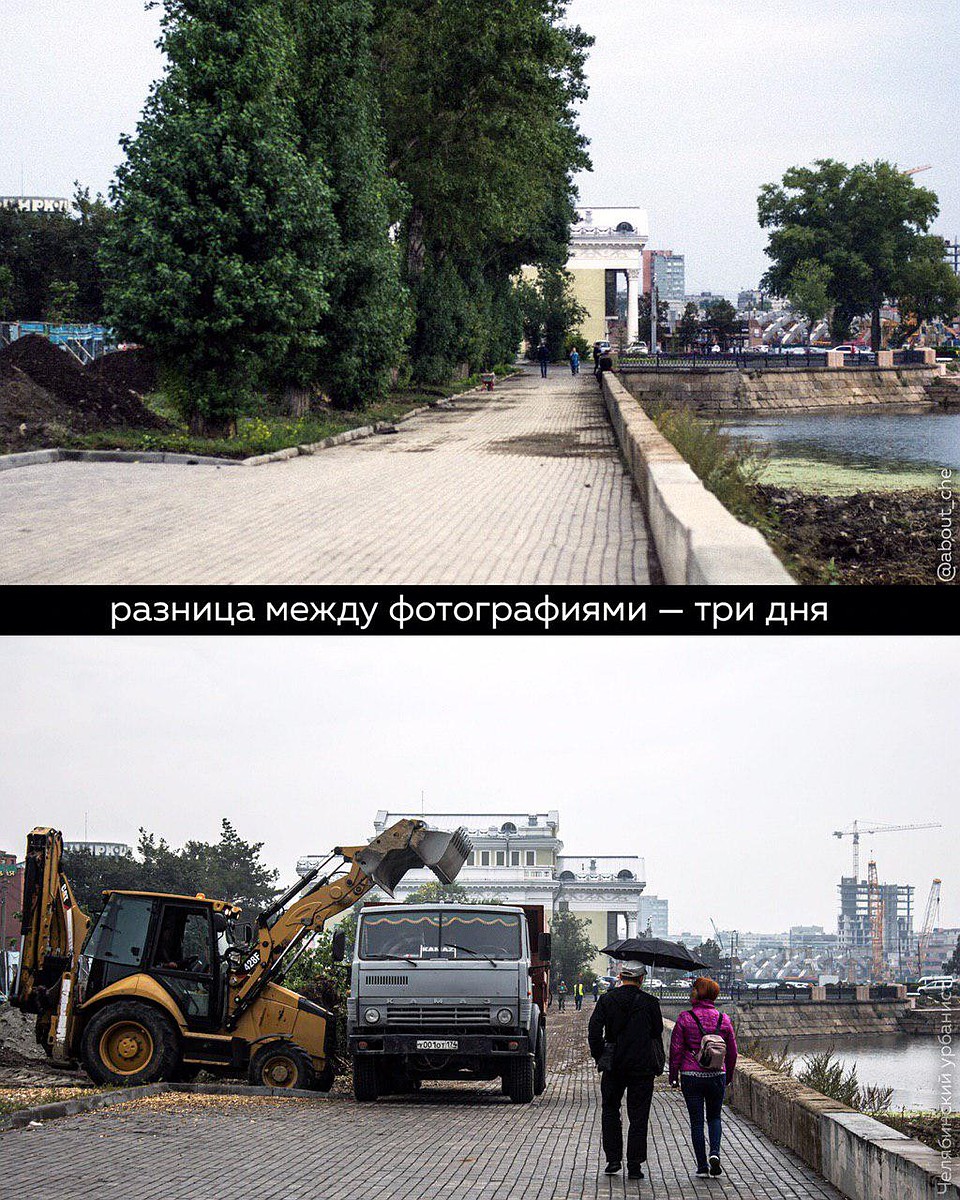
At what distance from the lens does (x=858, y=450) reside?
34.9m

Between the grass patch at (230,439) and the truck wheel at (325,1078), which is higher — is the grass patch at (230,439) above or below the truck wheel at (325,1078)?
above

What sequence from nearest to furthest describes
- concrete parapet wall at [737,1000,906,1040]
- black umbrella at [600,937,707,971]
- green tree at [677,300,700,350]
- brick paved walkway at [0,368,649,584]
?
black umbrella at [600,937,707,971] < brick paved walkway at [0,368,649,584] < concrete parapet wall at [737,1000,906,1040] < green tree at [677,300,700,350]

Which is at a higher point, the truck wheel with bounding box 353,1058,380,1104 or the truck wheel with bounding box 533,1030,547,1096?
the truck wheel with bounding box 353,1058,380,1104

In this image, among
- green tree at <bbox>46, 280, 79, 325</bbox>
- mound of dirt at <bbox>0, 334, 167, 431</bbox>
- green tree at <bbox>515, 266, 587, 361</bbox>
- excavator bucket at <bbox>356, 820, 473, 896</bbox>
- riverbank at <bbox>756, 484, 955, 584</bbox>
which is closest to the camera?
riverbank at <bbox>756, 484, 955, 584</bbox>

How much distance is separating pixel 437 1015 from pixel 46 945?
13.6 feet

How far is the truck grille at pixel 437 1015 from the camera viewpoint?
544 inches

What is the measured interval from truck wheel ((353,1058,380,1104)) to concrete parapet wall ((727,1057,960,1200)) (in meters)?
3.66

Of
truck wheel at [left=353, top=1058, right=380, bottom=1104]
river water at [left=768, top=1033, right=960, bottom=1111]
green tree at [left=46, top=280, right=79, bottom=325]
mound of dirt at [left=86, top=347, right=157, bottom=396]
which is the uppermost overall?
green tree at [left=46, top=280, right=79, bottom=325]

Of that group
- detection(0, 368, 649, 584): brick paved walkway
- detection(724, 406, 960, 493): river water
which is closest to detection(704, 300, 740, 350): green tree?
detection(724, 406, 960, 493): river water

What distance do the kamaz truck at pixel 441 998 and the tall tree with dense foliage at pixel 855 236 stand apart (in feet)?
287

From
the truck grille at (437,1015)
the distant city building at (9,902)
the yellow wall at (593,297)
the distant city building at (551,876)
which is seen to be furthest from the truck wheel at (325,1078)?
the yellow wall at (593,297)

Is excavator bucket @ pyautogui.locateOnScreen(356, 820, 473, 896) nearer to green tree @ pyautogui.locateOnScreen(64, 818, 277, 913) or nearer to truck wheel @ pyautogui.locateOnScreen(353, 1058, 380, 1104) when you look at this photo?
truck wheel @ pyautogui.locateOnScreen(353, 1058, 380, 1104)

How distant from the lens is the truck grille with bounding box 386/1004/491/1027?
45.3 feet

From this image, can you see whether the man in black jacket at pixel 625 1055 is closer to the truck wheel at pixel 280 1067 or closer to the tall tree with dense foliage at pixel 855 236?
the truck wheel at pixel 280 1067
